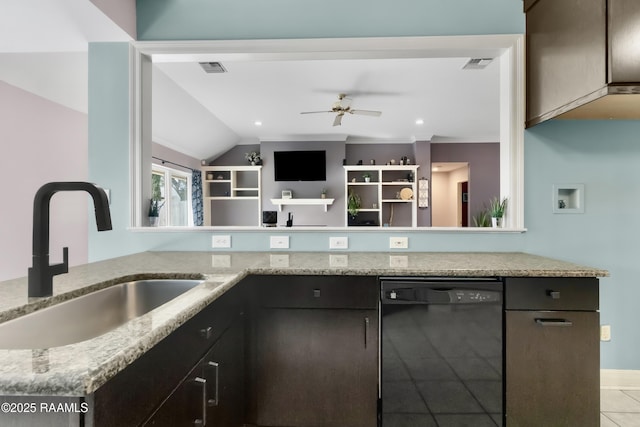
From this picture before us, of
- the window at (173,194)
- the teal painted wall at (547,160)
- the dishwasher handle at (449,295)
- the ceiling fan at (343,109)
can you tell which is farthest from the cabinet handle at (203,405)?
the window at (173,194)

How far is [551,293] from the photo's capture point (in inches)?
63.0

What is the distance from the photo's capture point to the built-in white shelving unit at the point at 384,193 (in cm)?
676

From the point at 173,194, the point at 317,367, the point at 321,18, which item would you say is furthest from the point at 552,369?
the point at 173,194

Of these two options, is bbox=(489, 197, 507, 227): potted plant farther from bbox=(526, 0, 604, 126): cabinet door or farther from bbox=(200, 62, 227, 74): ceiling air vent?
bbox=(200, 62, 227, 74): ceiling air vent

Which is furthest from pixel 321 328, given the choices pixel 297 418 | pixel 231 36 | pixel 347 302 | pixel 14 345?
pixel 231 36

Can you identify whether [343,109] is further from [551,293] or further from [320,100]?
[551,293]

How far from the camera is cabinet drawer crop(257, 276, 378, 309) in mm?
1664

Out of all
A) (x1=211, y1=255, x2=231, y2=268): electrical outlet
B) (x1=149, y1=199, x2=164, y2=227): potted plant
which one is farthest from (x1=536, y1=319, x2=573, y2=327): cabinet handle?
(x1=149, y1=199, x2=164, y2=227): potted plant

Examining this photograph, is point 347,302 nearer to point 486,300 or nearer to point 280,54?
point 486,300

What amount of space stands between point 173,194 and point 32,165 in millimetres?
2956

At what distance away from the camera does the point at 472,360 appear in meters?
1.62

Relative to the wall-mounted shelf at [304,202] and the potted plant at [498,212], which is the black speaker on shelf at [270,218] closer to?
the potted plant at [498,212]

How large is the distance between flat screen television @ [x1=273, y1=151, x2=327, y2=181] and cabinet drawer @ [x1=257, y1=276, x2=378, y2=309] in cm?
513

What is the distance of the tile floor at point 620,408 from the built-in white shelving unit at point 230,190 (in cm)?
584
